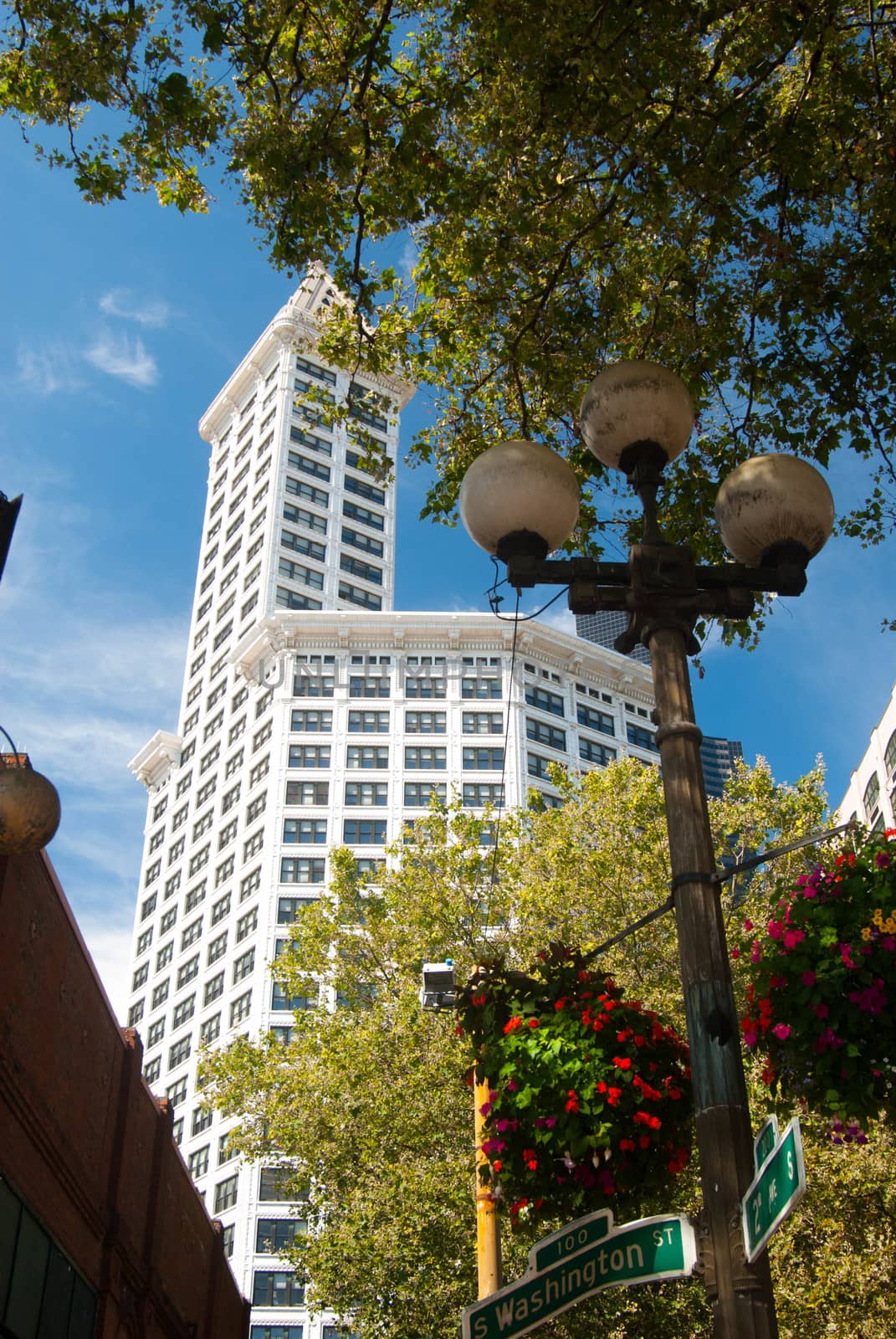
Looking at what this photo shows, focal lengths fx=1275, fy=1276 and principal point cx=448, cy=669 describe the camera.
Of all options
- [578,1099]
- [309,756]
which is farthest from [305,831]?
[578,1099]

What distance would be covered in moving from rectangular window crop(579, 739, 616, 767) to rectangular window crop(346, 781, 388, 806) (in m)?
14.6

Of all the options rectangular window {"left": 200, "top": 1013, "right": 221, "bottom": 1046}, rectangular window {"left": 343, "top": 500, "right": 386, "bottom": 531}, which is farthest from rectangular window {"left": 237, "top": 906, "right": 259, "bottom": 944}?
rectangular window {"left": 343, "top": 500, "right": 386, "bottom": 531}

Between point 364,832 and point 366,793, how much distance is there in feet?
10.1

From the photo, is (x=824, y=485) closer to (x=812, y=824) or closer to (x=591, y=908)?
(x=591, y=908)

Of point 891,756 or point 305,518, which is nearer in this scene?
point 891,756

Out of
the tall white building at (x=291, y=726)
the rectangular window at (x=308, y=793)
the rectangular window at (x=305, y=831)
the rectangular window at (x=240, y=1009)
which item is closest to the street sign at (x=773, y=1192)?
the tall white building at (x=291, y=726)

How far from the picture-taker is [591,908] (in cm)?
2466

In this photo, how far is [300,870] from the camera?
79.4 m

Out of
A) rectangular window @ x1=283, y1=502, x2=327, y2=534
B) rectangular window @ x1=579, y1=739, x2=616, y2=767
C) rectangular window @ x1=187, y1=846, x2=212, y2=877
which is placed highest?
rectangular window @ x1=283, y1=502, x2=327, y2=534

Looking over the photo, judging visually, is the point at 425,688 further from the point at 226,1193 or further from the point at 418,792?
the point at 226,1193

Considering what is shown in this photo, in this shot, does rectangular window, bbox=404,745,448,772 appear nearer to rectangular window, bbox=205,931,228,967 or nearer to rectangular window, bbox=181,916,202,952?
rectangular window, bbox=205,931,228,967

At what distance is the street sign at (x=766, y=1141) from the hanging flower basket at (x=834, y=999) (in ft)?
4.08

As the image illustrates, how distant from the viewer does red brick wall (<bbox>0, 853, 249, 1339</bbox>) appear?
1170 cm

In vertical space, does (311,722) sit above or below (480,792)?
above
